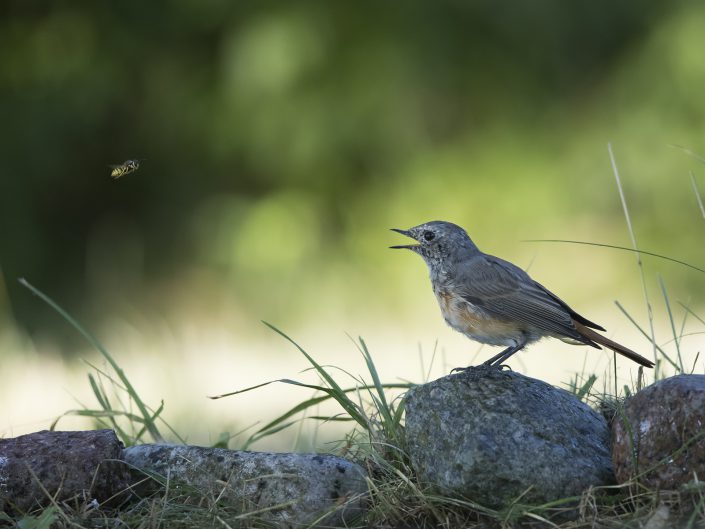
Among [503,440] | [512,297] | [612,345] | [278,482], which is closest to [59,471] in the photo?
[278,482]

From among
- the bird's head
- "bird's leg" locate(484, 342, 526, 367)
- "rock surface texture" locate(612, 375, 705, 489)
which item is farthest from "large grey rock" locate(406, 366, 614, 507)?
the bird's head

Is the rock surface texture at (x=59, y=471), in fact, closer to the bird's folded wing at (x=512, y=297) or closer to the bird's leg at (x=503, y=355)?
the bird's leg at (x=503, y=355)

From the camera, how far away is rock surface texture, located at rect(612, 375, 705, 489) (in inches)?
117

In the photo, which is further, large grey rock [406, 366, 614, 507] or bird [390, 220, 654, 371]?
bird [390, 220, 654, 371]

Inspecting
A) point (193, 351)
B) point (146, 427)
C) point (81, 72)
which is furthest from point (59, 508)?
point (81, 72)

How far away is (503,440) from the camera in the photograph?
3.22 meters

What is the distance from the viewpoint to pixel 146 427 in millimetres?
4234

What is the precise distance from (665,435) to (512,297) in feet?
3.80

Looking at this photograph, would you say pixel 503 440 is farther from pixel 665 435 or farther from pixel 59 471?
pixel 59 471

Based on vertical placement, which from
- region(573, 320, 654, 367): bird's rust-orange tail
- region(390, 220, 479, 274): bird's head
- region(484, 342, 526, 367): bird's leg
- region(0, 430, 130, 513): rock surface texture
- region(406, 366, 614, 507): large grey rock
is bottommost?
region(0, 430, 130, 513): rock surface texture

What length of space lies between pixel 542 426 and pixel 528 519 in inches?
12.7

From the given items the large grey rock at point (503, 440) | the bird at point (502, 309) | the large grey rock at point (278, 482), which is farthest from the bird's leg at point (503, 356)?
the large grey rock at point (278, 482)

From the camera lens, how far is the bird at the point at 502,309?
3.97 metres

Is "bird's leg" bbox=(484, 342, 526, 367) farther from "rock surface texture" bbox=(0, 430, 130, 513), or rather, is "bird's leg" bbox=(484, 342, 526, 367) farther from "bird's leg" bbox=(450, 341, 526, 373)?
"rock surface texture" bbox=(0, 430, 130, 513)
